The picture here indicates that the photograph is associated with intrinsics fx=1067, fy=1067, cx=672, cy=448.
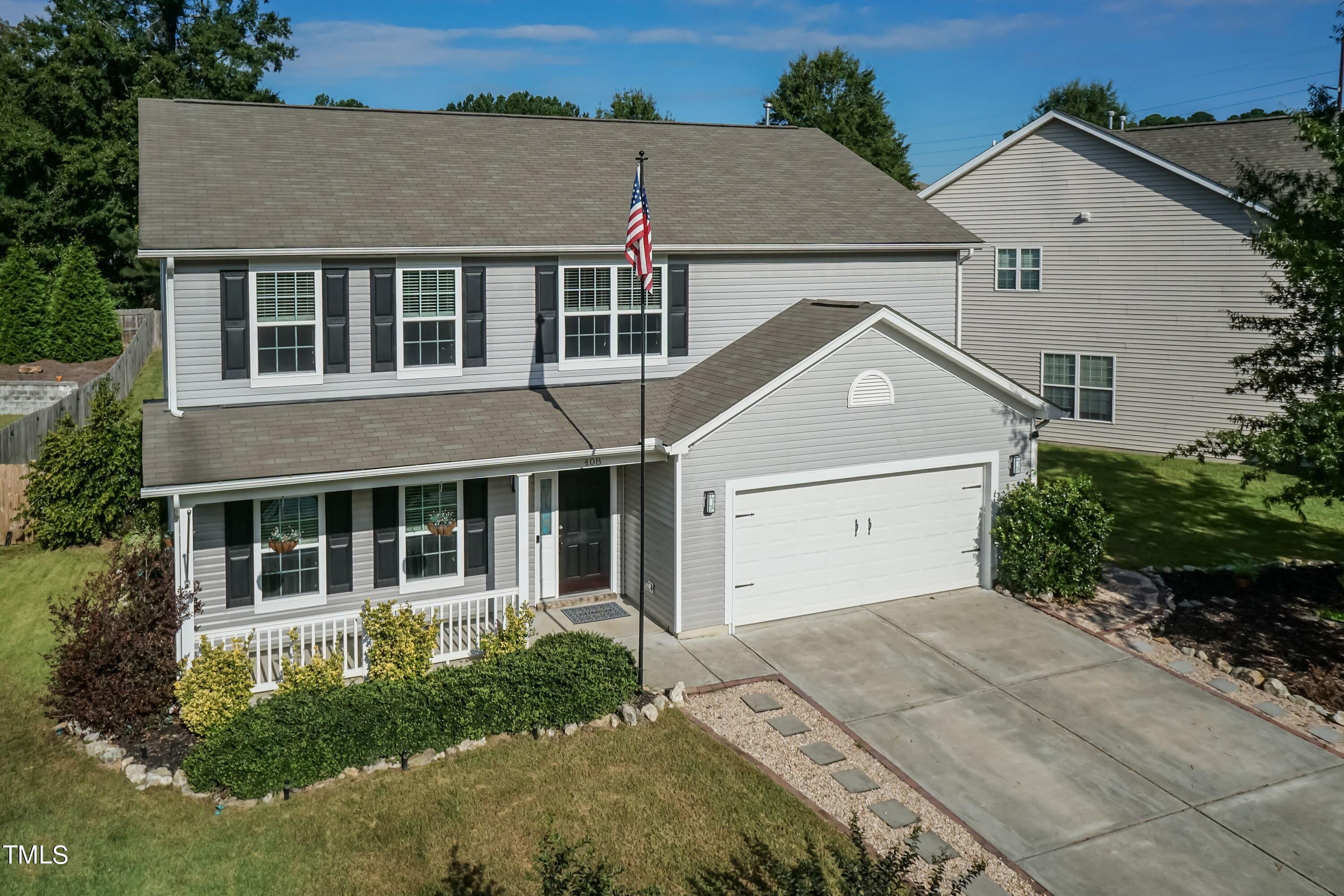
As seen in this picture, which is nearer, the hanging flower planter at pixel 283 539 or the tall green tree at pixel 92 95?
the hanging flower planter at pixel 283 539

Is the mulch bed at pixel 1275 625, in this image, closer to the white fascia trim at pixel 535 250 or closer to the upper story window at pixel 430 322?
the white fascia trim at pixel 535 250

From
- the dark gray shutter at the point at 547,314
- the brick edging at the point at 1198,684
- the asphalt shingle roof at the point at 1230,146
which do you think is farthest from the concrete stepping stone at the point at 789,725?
the asphalt shingle roof at the point at 1230,146

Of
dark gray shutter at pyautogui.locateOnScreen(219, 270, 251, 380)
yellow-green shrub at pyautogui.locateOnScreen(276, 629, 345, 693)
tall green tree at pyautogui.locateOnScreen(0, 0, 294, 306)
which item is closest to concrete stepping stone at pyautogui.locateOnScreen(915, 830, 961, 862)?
yellow-green shrub at pyautogui.locateOnScreen(276, 629, 345, 693)

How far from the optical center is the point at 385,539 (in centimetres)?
1477

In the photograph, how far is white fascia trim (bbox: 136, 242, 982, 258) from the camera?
551 inches

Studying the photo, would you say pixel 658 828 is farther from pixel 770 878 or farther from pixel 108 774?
pixel 108 774

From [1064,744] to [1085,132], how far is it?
59.7 ft

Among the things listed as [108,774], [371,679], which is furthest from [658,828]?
[108,774]

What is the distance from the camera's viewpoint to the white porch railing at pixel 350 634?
12836 mm

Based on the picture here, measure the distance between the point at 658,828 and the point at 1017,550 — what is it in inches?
331

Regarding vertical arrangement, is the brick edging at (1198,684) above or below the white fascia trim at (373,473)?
below

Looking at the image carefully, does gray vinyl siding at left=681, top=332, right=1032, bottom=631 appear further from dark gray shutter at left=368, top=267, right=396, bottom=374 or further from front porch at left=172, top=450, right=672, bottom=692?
dark gray shutter at left=368, top=267, right=396, bottom=374

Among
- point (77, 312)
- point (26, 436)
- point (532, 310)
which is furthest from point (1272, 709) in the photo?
point (77, 312)

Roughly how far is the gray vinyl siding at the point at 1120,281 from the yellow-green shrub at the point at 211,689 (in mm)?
19445
